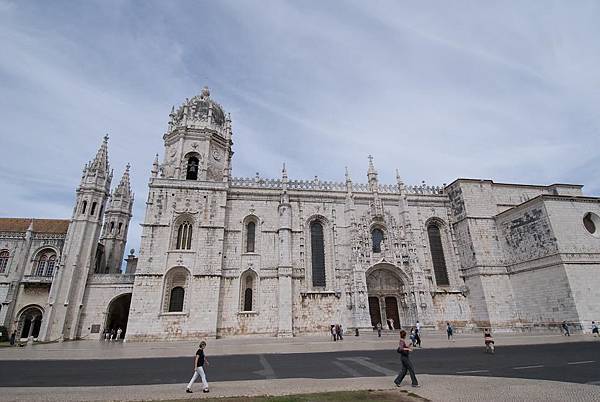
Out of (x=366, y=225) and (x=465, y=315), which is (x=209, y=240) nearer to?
(x=366, y=225)

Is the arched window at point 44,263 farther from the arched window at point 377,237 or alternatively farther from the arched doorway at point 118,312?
the arched window at point 377,237

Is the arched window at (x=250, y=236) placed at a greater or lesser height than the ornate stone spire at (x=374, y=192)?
lesser

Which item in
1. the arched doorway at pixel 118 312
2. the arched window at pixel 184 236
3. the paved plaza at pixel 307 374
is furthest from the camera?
the arched doorway at pixel 118 312

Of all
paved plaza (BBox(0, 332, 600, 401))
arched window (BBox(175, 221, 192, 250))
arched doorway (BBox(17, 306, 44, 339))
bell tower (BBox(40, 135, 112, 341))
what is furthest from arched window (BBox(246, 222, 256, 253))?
arched doorway (BBox(17, 306, 44, 339))

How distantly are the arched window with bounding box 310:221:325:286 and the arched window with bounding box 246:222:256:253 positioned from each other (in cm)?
529

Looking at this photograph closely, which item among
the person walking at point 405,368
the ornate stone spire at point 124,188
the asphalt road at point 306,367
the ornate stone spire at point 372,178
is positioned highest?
the ornate stone spire at point 124,188

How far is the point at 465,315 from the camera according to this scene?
26938 mm

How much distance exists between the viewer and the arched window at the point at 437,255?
28516mm

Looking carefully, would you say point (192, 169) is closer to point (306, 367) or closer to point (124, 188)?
point (124, 188)

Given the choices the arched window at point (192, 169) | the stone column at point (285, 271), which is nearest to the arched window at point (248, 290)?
the stone column at point (285, 271)

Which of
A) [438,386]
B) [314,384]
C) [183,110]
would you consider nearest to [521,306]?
[438,386]

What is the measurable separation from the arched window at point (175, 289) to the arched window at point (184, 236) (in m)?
1.96

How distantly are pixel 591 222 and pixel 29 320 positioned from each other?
A: 50.8 metres

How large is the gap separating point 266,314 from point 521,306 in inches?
832
